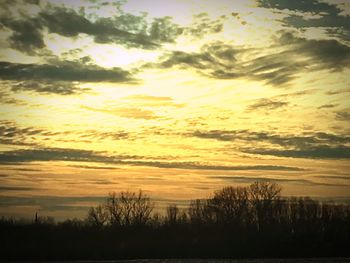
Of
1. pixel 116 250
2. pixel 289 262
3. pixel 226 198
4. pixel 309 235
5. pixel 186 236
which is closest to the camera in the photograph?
pixel 289 262

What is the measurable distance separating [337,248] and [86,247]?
41971mm

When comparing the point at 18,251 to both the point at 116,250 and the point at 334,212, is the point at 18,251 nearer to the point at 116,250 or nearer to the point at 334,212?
the point at 116,250

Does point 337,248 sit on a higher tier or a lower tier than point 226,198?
lower

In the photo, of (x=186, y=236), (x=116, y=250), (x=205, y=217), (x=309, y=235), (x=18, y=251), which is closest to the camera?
(x=18, y=251)

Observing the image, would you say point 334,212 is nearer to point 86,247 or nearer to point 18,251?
point 86,247

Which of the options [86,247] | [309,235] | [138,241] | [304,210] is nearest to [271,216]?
[304,210]

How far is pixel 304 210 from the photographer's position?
125312 millimetres

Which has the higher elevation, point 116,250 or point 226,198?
point 226,198

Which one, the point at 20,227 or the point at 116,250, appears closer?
the point at 116,250

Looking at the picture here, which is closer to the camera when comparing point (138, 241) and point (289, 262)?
point (289, 262)

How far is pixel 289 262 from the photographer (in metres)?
65.6

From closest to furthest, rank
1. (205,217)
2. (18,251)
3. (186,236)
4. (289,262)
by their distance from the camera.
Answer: (289,262) < (18,251) < (186,236) < (205,217)

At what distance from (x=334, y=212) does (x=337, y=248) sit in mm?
36506

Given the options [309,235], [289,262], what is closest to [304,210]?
[309,235]
